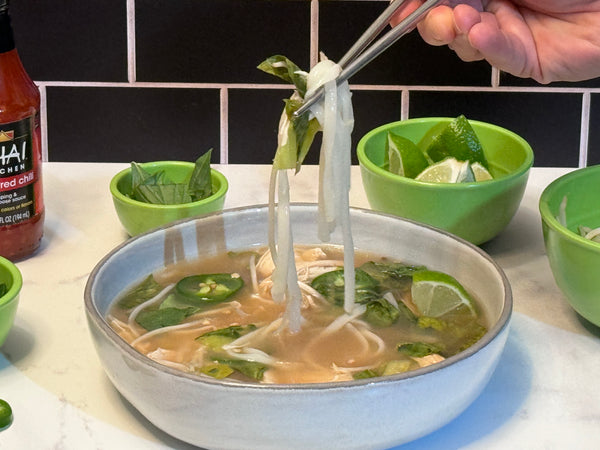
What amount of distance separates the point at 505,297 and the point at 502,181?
327mm

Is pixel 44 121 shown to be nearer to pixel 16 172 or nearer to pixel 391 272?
pixel 16 172

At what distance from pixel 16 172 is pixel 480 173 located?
64 cm

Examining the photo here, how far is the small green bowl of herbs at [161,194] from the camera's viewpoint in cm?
138

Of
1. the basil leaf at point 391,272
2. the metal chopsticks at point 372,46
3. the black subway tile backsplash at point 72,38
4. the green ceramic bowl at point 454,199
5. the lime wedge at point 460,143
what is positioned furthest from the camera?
the black subway tile backsplash at point 72,38

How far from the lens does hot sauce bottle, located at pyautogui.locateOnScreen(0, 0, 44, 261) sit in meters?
1.29

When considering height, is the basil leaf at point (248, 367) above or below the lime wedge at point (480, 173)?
below

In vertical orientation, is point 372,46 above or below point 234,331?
above

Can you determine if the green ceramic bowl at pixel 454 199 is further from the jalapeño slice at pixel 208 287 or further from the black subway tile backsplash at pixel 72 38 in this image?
the black subway tile backsplash at pixel 72 38

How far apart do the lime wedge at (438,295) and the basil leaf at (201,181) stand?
378mm

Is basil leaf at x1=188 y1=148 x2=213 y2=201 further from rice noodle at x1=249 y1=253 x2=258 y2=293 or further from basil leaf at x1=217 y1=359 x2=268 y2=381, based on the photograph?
basil leaf at x1=217 y1=359 x2=268 y2=381

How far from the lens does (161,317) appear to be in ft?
3.77

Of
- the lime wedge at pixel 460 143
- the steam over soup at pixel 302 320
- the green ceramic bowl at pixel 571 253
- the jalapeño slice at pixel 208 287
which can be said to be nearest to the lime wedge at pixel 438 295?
the steam over soup at pixel 302 320

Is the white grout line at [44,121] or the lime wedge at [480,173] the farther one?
the white grout line at [44,121]

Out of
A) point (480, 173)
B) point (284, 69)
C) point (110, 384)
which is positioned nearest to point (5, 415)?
point (110, 384)
